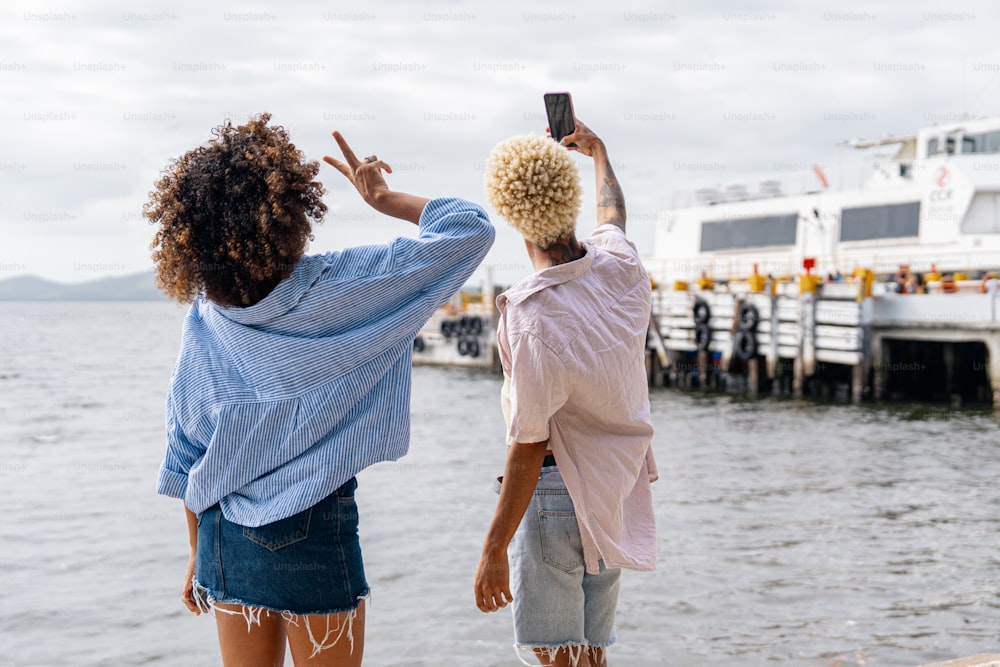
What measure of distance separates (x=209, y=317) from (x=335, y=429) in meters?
0.43

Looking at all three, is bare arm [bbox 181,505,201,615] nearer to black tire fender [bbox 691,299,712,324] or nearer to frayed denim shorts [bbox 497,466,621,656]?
frayed denim shorts [bbox 497,466,621,656]

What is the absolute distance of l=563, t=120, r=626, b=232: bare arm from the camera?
319 cm

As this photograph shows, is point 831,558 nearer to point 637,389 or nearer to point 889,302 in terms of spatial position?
point 637,389

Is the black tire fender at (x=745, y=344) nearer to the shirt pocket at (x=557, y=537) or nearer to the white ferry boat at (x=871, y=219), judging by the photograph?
the white ferry boat at (x=871, y=219)

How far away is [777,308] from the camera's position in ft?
75.9

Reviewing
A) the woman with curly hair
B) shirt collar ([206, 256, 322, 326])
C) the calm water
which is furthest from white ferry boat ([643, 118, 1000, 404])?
shirt collar ([206, 256, 322, 326])

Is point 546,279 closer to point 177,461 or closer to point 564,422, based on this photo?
point 564,422

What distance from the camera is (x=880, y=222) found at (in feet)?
85.4

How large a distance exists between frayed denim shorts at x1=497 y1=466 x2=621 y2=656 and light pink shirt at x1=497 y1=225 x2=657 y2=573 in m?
0.06

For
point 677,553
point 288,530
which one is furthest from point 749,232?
point 288,530

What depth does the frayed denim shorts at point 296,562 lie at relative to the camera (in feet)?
7.68

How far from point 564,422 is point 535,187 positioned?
25.7 inches

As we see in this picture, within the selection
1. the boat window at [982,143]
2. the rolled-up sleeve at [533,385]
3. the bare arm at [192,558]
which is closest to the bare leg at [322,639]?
the bare arm at [192,558]

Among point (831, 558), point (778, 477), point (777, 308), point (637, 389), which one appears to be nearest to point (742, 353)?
point (777, 308)
